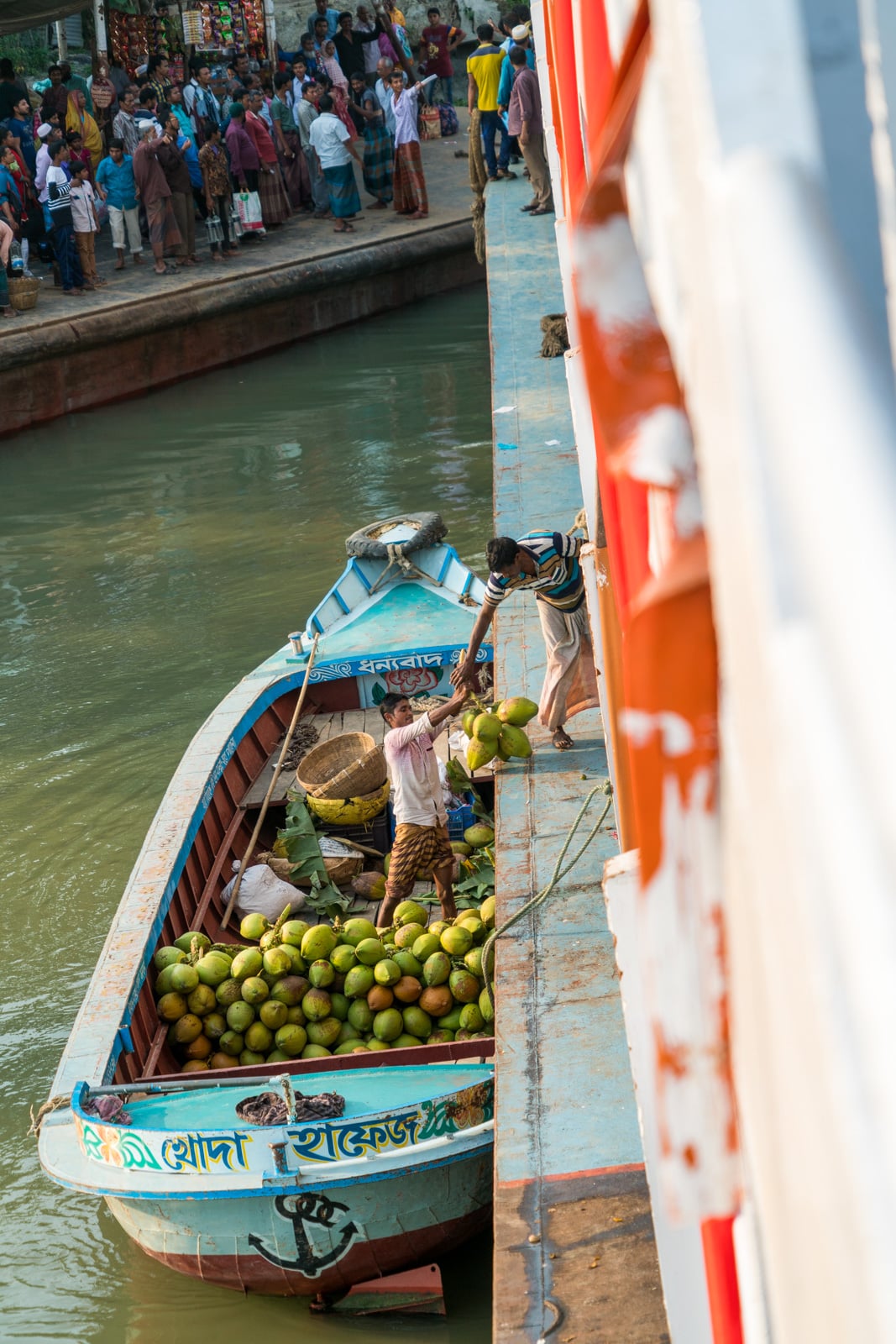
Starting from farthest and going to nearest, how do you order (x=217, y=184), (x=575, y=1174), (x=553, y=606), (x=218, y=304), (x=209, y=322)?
(x=217, y=184) → (x=209, y=322) → (x=218, y=304) → (x=553, y=606) → (x=575, y=1174)

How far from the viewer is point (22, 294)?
1656cm

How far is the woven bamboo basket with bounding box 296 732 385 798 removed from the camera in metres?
7.20

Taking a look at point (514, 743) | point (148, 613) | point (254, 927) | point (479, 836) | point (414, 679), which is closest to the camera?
point (254, 927)

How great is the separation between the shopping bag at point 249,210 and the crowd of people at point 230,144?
2 cm

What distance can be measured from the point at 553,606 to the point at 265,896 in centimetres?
191

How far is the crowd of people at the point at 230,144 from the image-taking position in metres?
16.1

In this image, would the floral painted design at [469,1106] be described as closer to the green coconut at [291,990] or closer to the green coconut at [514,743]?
the green coconut at [291,990]

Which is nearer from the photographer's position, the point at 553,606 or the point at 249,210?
the point at 553,606

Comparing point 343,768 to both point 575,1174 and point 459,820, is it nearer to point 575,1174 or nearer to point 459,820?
point 459,820

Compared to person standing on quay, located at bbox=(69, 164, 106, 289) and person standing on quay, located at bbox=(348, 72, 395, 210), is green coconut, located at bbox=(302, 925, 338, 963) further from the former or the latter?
person standing on quay, located at bbox=(348, 72, 395, 210)

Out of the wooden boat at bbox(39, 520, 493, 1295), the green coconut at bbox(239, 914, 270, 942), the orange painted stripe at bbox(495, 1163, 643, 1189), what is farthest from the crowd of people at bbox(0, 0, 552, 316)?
the orange painted stripe at bbox(495, 1163, 643, 1189)

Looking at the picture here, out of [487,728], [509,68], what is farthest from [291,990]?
[509,68]

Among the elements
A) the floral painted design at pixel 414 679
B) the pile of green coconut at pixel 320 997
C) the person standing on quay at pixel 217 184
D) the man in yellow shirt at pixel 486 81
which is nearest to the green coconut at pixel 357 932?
the pile of green coconut at pixel 320 997

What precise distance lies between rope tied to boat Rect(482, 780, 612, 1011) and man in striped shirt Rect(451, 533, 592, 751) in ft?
2.41
